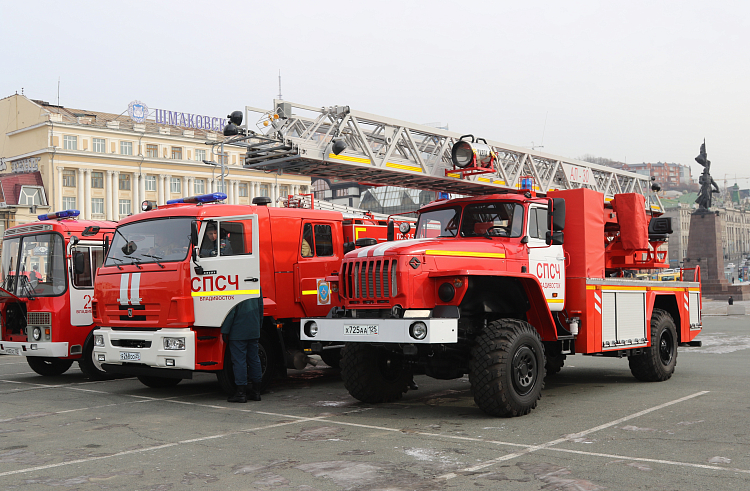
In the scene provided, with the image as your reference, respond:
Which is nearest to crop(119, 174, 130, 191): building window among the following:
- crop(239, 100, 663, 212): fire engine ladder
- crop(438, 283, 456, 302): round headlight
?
crop(239, 100, 663, 212): fire engine ladder

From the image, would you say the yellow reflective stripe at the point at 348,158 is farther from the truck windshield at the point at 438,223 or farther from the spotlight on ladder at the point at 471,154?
the truck windshield at the point at 438,223

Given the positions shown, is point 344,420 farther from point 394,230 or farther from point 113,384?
point 113,384

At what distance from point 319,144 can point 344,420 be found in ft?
14.9

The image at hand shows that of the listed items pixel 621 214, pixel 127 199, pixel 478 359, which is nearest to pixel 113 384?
pixel 478 359

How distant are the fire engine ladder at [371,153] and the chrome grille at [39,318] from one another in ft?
14.1

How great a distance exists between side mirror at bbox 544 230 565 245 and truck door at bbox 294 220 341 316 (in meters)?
3.31

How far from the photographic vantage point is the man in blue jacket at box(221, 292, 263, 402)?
9484 mm

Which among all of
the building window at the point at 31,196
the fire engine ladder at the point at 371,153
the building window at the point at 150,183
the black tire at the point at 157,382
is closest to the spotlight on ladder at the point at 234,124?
the fire engine ladder at the point at 371,153

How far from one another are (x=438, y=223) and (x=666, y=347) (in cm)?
462

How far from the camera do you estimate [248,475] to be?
19.3 feet

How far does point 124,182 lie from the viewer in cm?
7675

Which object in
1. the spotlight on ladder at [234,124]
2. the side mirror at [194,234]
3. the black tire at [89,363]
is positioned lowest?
the black tire at [89,363]

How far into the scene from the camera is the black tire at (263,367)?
394 inches

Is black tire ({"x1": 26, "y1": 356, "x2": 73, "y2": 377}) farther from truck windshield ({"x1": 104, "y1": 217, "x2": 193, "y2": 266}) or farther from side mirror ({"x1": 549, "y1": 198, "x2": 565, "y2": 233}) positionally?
side mirror ({"x1": 549, "y1": 198, "x2": 565, "y2": 233})
